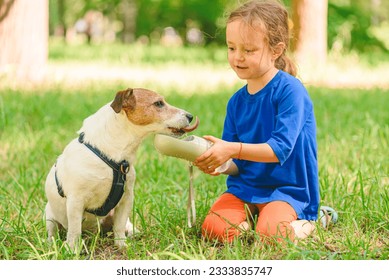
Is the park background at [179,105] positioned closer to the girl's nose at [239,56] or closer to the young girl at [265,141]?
the young girl at [265,141]

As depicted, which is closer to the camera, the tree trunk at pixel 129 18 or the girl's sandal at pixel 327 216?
the girl's sandal at pixel 327 216

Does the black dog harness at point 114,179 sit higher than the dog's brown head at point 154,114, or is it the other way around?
the dog's brown head at point 154,114

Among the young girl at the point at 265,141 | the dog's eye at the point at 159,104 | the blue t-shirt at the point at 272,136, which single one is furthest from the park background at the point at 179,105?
the dog's eye at the point at 159,104

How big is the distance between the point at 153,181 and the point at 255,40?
1.54m

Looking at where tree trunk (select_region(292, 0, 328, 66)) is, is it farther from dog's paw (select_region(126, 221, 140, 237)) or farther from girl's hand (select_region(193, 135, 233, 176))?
girl's hand (select_region(193, 135, 233, 176))

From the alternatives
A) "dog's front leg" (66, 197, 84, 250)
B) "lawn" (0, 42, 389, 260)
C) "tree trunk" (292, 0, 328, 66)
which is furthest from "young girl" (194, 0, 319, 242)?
"tree trunk" (292, 0, 328, 66)

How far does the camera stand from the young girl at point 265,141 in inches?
137

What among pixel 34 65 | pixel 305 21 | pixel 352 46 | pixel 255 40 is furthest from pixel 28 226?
pixel 352 46

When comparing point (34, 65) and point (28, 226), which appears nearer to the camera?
point (28, 226)

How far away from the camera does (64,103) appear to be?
774cm

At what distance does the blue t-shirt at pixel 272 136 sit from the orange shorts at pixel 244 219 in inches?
2.2

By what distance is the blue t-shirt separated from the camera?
3.61 m

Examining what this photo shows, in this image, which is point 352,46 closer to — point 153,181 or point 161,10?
point 161,10

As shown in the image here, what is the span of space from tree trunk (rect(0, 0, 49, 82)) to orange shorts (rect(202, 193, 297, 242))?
5.93 m
